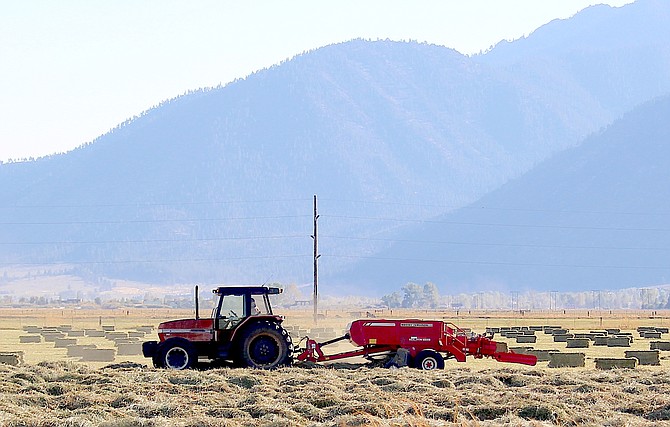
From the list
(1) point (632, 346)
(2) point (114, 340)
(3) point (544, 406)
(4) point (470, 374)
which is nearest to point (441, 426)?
(3) point (544, 406)

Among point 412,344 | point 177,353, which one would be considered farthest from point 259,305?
point 412,344

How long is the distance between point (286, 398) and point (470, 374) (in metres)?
6.95

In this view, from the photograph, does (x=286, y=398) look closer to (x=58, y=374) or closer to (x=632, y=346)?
(x=58, y=374)

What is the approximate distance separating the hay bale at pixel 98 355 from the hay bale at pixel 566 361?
15.8m

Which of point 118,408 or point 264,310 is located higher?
point 264,310

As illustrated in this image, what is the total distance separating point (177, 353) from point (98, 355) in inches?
501

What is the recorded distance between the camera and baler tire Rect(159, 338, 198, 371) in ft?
115

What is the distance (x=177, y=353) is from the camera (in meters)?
35.2

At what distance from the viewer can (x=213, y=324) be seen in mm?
35438

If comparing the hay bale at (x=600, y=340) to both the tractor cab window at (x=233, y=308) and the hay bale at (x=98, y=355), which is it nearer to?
the hay bale at (x=98, y=355)

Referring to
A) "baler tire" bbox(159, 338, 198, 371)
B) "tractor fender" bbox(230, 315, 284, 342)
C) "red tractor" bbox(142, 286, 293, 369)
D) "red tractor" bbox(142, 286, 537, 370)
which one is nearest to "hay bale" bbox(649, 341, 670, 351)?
"red tractor" bbox(142, 286, 537, 370)

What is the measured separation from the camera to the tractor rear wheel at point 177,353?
35031mm

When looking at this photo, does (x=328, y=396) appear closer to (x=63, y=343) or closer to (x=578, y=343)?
(x=578, y=343)

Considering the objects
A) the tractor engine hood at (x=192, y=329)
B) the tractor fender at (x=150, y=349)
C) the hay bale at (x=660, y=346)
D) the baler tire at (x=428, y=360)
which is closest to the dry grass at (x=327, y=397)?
the baler tire at (x=428, y=360)
